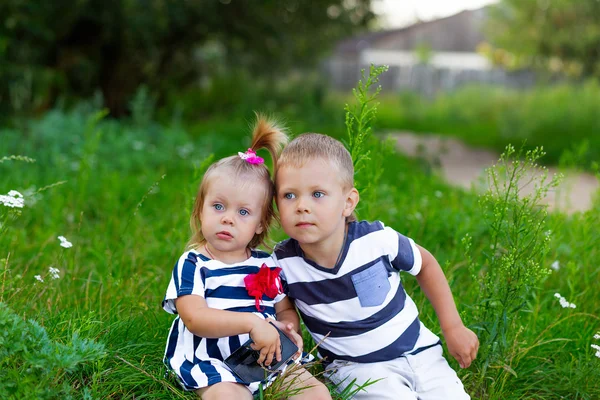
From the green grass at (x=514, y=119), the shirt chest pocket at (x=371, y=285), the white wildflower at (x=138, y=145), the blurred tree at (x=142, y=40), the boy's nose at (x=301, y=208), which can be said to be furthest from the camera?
the green grass at (x=514, y=119)

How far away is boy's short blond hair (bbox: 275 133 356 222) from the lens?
231 cm

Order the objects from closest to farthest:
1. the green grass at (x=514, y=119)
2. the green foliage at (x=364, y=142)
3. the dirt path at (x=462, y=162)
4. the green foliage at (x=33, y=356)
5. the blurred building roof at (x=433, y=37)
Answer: the green foliage at (x=33, y=356) < the green foliage at (x=364, y=142) < the dirt path at (x=462, y=162) < the green grass at (x=514, y=119) < the blurred building roof at (x=433, y=37)

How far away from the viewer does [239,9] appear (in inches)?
378

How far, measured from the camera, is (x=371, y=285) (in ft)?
7.82

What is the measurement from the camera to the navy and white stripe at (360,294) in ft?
7.82

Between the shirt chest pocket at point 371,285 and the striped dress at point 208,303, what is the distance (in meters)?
0.31

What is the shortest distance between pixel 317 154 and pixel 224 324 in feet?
2.00

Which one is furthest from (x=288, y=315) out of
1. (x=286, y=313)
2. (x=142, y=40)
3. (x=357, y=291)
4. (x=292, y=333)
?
(x=142, y=40)

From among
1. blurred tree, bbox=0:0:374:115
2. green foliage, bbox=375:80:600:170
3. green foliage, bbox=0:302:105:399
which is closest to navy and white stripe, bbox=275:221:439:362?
green foliage, bbox=0:302:105:399

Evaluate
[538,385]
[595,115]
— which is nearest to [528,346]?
[538,385]

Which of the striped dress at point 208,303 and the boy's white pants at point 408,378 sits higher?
the striped dress at point 208,303

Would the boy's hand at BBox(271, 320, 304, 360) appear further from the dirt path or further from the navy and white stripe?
the dirt path

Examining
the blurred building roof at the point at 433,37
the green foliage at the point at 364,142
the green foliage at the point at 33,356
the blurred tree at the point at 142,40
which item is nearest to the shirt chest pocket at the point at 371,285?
the green foliage at the point at 364,142

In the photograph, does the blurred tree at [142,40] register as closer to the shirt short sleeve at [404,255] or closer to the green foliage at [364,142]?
the green foliage at [364,142]
